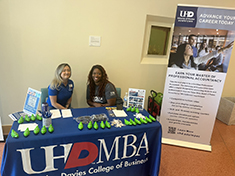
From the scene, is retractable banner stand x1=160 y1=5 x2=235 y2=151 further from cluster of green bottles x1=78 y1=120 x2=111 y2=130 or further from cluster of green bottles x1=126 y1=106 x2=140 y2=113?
cluster of green bottles x1=78 y1=120 x2=111 y2=130

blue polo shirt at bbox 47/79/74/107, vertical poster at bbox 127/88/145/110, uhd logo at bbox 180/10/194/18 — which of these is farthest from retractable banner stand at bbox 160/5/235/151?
blue polo shirt at bbox 47/79/74/107

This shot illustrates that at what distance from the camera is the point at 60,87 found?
2.15 meters

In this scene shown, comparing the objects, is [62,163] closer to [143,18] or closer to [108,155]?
[108,155]

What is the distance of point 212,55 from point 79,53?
1937mm

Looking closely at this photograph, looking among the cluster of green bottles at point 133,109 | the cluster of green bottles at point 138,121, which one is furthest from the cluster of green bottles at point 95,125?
the cluster of green bottles at point 133,109

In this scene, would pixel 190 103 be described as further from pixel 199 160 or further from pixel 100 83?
pixel 100 83

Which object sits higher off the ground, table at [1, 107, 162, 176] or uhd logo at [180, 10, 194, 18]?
uhd logo at [180, 10, 194, 18]

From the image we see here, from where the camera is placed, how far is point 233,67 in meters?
3.48

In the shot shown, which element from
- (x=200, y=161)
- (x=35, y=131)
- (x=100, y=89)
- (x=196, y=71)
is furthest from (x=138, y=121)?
(x=200, y=161)

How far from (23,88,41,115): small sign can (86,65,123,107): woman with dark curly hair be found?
88 centimetres

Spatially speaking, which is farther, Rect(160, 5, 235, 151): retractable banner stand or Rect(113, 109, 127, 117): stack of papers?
Rect(160, 5, 235, 151): retractable banner stand

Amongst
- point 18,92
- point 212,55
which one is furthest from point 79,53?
point 212,55

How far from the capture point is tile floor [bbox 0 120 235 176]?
83.4 inches

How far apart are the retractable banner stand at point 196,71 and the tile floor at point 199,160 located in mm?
141
